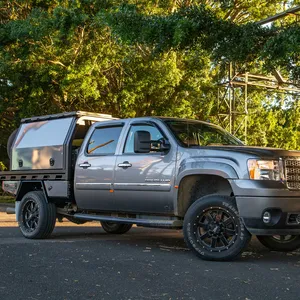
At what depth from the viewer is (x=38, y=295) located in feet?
18.8

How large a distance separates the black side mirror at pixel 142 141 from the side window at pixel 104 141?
33.7 inches

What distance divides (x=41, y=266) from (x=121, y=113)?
1556cm

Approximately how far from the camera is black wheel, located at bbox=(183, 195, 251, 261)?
771 centimetres

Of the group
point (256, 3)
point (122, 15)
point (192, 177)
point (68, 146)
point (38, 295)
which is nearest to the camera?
point (38, 295)

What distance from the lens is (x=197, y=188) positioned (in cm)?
857

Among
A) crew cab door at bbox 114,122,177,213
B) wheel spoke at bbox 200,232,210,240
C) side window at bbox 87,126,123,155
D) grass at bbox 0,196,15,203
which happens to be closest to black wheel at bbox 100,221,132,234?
side window at bbox 87,126,123,155

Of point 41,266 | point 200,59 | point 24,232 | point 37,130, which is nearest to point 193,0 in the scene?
point 200,59

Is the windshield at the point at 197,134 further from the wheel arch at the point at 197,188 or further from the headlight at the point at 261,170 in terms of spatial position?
the headlight at the point at 261,170

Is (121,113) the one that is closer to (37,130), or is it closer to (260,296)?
(37,130)

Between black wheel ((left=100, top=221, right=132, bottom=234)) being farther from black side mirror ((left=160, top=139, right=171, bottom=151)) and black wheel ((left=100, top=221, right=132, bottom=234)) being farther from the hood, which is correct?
the hood

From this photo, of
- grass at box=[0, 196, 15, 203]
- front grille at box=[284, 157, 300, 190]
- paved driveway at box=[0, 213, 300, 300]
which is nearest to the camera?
paved driveway at box=[0, 213, 300, 300]

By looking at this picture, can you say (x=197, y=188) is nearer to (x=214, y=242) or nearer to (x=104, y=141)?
(x=214, y=242)

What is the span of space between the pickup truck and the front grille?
0.05 feet

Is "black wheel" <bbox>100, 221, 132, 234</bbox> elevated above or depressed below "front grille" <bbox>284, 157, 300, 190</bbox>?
below
